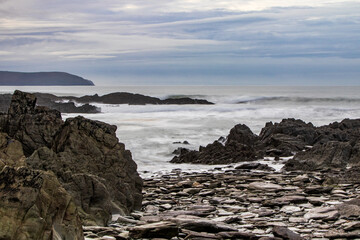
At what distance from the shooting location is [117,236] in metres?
5.72

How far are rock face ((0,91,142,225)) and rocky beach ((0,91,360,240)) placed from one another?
2cm

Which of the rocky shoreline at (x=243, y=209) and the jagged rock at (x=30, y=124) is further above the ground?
the jagged rock at (x=30, y=124)

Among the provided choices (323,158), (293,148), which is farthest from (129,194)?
(293,148)

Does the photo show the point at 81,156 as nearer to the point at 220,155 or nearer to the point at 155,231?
the point at 155,231

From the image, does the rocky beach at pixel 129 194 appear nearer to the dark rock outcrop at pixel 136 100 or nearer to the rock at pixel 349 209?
the rock at pixel 349 209

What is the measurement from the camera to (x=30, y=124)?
8734 millimetres

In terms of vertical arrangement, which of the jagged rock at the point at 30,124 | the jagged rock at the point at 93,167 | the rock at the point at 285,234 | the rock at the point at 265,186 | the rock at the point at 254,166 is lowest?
the rock at the point at 254,166

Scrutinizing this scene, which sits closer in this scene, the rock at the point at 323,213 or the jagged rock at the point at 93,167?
the jagged rock at the point at 93,167

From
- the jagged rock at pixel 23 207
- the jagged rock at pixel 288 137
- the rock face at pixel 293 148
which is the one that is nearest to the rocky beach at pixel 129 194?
the jagged rock at pixel 23 207

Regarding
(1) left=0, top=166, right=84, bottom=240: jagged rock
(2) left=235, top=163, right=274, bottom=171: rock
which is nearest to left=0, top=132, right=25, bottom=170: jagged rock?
(1) left=0, top=166, right=84, bottom=240: jagged rock

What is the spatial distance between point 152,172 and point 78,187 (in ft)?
22.1

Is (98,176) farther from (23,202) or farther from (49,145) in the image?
(23,202)

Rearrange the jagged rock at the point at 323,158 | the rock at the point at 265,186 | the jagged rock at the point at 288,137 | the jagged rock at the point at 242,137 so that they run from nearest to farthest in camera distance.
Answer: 1. the rock at the point at 265,186
2. the jagged rock at the point at 323,158
3. the jagged rock at the point at 288,137
4. the jagged rock at the point at 242,137

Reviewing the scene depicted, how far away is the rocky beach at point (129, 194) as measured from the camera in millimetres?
4312
